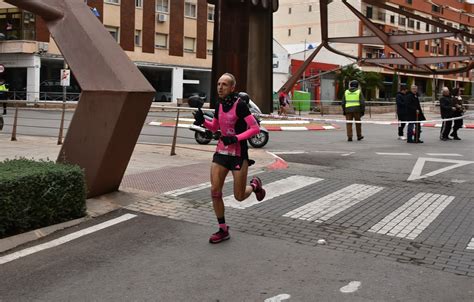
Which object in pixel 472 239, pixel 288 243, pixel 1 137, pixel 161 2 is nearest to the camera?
pixel 288 243

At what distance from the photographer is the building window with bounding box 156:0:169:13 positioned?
51.7m

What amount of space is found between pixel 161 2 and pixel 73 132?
46619mm

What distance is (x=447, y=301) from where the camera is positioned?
4406 mm

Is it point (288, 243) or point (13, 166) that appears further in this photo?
point (13, 166)

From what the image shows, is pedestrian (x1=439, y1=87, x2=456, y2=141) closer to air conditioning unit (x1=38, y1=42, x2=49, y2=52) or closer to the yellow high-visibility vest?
the yellow high-visibility vest

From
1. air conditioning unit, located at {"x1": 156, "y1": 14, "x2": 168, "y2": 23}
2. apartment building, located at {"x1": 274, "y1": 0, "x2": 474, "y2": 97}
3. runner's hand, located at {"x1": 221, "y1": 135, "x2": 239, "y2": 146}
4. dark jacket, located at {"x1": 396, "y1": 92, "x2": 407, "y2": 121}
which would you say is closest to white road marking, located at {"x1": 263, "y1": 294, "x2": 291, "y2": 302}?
runner's hand, located at {"x1": 221, "y1": 135, "x2": 239, "y2": 146}

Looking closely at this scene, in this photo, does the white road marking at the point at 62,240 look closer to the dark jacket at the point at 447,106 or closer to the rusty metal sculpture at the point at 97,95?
the rusty metal sculpture at the point at 97,95

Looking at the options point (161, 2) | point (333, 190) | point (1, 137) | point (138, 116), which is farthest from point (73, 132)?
point (161, 2)

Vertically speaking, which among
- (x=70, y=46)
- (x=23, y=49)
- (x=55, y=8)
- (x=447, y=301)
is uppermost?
(x=23, y=49)

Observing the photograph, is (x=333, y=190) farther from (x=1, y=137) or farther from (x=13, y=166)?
(x=1, y=137)

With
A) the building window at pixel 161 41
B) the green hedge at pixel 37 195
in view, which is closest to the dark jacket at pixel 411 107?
the green hedge at pixel 37 195

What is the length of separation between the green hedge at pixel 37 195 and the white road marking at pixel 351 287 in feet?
10.6

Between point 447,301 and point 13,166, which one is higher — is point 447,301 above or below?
below

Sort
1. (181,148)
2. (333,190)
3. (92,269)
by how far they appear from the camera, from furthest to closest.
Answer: (181,148) → (333,190) → (92,269)
